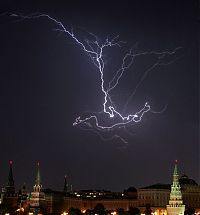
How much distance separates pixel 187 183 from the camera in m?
121

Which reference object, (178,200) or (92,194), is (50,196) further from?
(178,200)

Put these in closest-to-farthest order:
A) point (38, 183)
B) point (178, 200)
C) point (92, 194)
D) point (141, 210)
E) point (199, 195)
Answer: point (178, 200) → point (38, 183) → point (141, 210) → point (199, 195) → point (92, 194)

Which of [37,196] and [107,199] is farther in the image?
[107,199]

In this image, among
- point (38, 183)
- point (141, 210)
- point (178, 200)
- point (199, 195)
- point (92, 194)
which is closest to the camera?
point (178, 200)

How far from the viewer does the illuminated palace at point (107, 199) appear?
337ft

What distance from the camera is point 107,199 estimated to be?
402ft

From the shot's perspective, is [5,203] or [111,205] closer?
[5,203]

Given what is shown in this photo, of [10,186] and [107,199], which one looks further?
[107,199]

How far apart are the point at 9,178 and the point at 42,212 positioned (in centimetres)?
929

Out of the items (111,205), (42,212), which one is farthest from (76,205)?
(42,212)

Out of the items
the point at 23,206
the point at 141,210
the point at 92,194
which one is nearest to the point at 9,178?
the point at 23,206

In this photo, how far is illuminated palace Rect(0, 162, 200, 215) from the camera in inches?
4045

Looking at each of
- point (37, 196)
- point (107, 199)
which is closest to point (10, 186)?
point (37, 196)

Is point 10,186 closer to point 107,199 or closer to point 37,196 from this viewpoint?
point 37,196
